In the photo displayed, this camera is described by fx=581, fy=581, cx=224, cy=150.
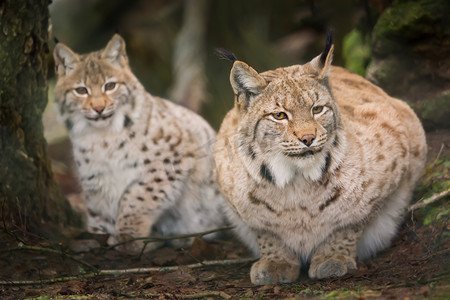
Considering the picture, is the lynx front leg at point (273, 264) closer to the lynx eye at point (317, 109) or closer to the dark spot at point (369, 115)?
the lynx eye at point (317, 109)

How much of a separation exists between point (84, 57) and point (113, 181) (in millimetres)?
1359

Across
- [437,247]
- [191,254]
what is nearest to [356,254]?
[437,247]

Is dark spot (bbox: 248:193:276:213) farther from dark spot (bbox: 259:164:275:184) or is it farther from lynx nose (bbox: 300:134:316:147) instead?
lynx nose (bbox: 300:134:316:147)

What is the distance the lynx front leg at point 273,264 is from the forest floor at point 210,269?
122mm

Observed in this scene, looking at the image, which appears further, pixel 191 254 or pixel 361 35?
pixel 361 35

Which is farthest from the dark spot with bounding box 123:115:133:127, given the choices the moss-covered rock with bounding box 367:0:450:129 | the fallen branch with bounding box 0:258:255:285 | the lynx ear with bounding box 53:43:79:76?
the moss-covered rock with bounding box 367:0:450:129

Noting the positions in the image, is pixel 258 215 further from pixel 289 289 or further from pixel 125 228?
pixel 125 228

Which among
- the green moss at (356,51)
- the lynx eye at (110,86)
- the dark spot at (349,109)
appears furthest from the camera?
the green moss at (356,51)

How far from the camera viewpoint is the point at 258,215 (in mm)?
4633

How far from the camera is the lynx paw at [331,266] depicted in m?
4.45

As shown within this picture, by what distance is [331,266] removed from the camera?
14.6ft

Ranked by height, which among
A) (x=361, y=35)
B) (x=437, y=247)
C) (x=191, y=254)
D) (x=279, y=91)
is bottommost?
(x=191, y=254)

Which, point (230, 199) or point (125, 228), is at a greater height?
point (230, 199)

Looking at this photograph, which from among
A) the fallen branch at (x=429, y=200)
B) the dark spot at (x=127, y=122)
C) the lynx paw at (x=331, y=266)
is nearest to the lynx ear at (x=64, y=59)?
the dark spot at (x=127, y=122)
